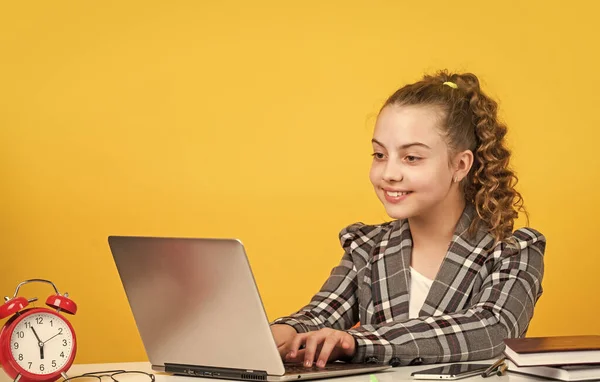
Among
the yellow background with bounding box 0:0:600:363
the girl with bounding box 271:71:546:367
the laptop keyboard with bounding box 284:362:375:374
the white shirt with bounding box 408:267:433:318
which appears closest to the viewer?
the laptop keyboard with bounding box 284:362:375:374

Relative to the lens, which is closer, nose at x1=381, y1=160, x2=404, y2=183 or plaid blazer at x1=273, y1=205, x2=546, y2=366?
plaid blazer at x1=273, y1=205, x2=546, y2=366

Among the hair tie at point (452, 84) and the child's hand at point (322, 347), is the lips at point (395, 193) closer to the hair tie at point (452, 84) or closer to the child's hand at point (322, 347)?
the hair tie at point (452, 84)

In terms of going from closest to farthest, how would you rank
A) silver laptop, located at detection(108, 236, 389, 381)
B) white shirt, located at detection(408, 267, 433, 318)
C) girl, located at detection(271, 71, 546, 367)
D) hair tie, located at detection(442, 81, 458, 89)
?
1. silver laptop, located at detection(108, 236, 389, 381)
2. girl, located at detection(271, 71, 546, 367)
3. white shirt, located at detection(408, 267, 433, 318)
4. hair tie, located at detection(442, 81, 458, 89)

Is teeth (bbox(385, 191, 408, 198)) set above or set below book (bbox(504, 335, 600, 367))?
above

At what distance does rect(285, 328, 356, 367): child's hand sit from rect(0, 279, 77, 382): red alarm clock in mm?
399

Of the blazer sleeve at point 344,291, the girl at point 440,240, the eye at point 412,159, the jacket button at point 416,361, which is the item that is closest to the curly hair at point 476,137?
the girl at point 440,240

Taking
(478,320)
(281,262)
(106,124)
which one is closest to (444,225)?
(478,320)

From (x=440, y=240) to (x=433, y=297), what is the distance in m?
0.18

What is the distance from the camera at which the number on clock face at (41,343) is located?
1612 mm

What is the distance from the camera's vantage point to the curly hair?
227cm

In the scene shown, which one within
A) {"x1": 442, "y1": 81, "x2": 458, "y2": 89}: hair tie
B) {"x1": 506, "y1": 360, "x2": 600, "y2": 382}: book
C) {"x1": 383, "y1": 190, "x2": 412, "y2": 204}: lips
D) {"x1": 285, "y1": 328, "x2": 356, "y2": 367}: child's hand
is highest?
{"x1": 442, "y1": 81, "x2": 458, "y2": 89}: hair tie

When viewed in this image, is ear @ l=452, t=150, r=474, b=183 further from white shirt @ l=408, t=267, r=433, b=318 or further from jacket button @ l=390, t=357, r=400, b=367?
jacket button @ l=390, t=357, r=400, b=367

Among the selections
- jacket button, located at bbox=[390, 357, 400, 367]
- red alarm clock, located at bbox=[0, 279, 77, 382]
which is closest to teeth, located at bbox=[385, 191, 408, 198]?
jacket button, located at bbox=[390, 357, 400, 367]

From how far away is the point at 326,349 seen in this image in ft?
5.70
